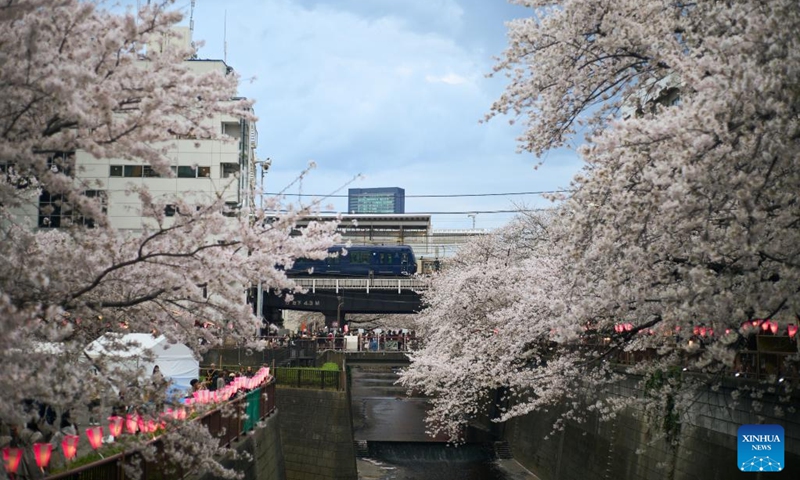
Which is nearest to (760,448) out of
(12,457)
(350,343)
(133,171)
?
(12,457)

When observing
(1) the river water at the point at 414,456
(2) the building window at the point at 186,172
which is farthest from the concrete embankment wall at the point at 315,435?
(2) the building window at the point at 186,172

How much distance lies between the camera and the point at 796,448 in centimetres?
1527

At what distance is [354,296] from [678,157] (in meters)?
53.3

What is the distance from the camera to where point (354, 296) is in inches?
2430

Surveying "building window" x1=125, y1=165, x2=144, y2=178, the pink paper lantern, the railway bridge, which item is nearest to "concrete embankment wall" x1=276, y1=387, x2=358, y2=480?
the pink paper lantern

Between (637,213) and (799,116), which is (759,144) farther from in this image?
(637,213)

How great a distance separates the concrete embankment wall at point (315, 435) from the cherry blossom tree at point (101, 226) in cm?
1812

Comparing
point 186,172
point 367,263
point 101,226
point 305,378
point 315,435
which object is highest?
point 186,172

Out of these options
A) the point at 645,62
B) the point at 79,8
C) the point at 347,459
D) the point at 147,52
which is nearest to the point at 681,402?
the point at 645,62

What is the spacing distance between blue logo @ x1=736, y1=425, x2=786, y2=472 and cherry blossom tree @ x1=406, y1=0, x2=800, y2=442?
1473mm

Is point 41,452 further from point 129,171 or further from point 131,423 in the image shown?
point 129,171

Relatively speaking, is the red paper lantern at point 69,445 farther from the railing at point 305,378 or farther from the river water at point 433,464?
the river water at point 433,464

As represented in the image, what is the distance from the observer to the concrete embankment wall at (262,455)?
57.1 feet

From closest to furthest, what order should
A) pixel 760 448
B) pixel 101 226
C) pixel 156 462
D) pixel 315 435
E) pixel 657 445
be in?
1. pixel 101 226
2. pixel 156 462
3. pixel 760 448
4. pixel 657 445
5. pixel 315 435
